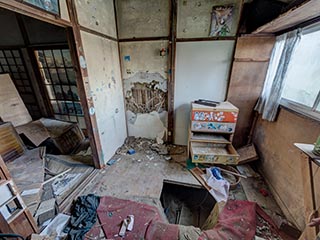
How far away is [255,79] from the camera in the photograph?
97.3 inches

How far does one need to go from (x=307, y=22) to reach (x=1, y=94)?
189 inches

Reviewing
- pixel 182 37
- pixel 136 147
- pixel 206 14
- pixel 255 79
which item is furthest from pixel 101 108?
pixel 255 79

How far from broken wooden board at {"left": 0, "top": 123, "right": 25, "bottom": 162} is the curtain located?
4.03 meters

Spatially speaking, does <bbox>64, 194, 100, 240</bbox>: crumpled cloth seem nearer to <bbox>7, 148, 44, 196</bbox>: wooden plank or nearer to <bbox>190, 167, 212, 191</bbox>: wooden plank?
<bbox>7, 148, 44, 196</bbox>: wooden plank

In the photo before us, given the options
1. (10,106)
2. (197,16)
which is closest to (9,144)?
(10,106)

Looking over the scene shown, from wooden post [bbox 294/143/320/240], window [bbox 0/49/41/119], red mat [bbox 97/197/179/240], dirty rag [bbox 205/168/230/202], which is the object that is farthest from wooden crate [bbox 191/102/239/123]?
window [bbox 0/49/41/119]

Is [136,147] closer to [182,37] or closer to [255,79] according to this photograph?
[182,37]

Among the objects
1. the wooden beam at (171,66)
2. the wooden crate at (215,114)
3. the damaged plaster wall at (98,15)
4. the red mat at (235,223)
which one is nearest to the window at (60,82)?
the damaged plaster wall at (98,15)

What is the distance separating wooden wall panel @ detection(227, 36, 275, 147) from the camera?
7.62 feet

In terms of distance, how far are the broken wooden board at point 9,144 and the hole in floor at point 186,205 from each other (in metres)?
2.48

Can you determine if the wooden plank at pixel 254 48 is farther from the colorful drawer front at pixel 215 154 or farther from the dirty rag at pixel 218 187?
the dirty rag at pixel 218 187

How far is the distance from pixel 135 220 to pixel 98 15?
2.83m

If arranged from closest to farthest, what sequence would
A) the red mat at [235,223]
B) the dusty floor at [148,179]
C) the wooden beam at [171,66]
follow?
the red mat at [235,223] → the dusty floor at [148,179] → the wooden beam at [171,66]

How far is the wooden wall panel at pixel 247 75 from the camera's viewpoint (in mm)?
2322
